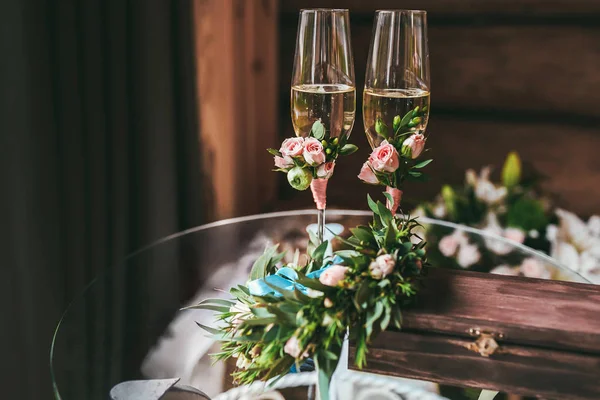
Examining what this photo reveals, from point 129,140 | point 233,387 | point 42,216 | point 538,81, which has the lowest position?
point 233,387

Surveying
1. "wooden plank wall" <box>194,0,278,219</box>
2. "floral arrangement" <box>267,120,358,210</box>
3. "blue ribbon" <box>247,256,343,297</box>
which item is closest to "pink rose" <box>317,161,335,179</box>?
"floral arrangement" <box>267,120,358,210</box>

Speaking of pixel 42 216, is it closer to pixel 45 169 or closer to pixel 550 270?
pixel 45 169

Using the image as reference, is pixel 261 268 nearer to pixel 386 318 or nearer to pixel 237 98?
pixel 386 318

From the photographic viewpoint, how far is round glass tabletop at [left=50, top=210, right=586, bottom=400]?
2.45 feet

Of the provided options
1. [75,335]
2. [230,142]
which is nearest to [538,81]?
[230,142]

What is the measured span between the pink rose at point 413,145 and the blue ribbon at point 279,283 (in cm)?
16

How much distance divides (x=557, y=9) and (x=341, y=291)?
166 centimetres

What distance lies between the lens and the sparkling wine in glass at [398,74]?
2.46 ft

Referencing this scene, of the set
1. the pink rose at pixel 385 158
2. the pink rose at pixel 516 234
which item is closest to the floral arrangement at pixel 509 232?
the pink rose at pixel 516 234

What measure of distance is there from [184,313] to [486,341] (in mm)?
453

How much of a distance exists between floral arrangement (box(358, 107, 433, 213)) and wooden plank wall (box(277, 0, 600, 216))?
1.40 meters

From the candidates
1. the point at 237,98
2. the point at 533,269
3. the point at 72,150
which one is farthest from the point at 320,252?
the point at 237,98

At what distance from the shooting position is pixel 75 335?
0.79 metres

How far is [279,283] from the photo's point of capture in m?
0.70
